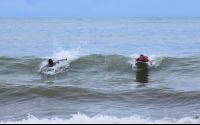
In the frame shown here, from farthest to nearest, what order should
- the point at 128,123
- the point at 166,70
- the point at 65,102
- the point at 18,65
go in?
the point at 18,65, the point at 166,70, the point at 65,102, the point at 128,123

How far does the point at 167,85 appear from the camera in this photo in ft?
43.7

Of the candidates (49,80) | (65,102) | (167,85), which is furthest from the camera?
(49,80)

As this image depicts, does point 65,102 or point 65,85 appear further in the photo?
point 65,85

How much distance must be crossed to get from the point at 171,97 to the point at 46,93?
6.48 meters

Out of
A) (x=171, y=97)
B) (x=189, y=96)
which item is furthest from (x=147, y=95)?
(x=189, y=96)

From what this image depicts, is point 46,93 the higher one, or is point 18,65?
point 18,65

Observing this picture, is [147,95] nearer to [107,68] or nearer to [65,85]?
[65,85]

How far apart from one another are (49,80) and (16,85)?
2363 mm

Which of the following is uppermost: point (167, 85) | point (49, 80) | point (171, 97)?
point (49, 80)

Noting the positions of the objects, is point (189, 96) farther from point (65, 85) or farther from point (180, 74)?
point (65, 85)

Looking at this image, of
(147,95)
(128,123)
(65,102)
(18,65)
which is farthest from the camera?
(18,65)

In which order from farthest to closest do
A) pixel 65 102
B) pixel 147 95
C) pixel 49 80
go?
pixel 49 80, pixel 147 95, pixel 65 102

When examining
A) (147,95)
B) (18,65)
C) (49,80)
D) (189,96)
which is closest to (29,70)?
(18,65)

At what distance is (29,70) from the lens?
18453mm
